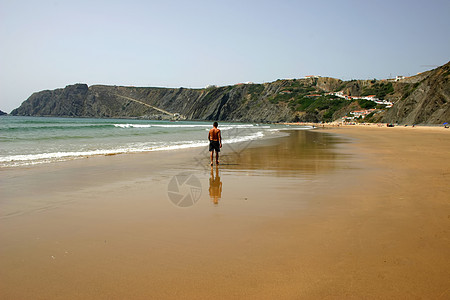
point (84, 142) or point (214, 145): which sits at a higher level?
point (214, 145)

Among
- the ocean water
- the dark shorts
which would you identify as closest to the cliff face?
the ocean water

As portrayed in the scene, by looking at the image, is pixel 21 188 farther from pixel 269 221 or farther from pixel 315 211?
pixel 315 211

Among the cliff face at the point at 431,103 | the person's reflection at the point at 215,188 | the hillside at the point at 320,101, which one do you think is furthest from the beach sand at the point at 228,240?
the hillside at the point at 320,101

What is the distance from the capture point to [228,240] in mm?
3891

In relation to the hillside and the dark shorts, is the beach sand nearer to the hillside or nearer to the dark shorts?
the dark shorts

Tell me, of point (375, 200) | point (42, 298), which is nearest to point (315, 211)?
point (375, 200)

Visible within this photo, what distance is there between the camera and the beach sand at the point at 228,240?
2.81 m

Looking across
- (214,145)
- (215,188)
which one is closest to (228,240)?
(215,188)

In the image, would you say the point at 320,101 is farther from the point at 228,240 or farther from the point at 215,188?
the point at 228,240

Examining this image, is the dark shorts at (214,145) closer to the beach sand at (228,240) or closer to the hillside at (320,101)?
the beach sand at (228,240)

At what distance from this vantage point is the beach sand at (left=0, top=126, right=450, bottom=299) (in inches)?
111

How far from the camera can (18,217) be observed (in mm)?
4910

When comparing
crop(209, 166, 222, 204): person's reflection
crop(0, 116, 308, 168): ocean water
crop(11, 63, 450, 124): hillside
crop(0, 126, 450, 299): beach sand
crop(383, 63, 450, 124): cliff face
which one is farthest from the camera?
crop(11, 63, 450, 124): hillside

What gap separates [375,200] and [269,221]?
244 centimetres
